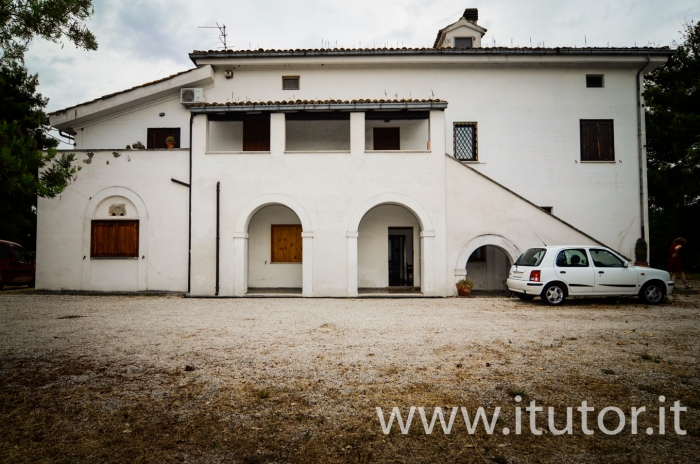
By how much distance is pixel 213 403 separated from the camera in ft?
12.8

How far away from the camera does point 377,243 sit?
1516 cm

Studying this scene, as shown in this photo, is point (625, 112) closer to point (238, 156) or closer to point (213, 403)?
point (238, 156)

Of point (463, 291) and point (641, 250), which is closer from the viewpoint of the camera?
point (463, 291)

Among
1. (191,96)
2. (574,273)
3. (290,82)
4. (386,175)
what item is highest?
(290,82)

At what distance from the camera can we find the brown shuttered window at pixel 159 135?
1608 centimetres

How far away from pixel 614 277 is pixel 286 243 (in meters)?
10.5

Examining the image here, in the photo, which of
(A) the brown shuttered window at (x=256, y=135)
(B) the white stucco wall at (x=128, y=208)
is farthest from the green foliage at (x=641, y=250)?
(B) the white stucco wall at (x=128, y=208)

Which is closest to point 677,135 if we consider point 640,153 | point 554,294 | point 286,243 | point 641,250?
point 640,153

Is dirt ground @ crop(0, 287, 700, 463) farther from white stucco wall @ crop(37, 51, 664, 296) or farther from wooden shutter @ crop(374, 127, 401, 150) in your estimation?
wooden shutter @ crop(374, 127, 401, 150)

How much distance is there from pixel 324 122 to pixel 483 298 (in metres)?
8.73

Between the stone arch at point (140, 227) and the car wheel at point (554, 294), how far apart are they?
12467 millimetres

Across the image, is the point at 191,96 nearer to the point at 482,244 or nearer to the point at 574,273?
the point at 482,244

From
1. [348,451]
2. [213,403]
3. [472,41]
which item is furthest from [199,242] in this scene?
[472,41]

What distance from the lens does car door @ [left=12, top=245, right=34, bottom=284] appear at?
16.0 metres
